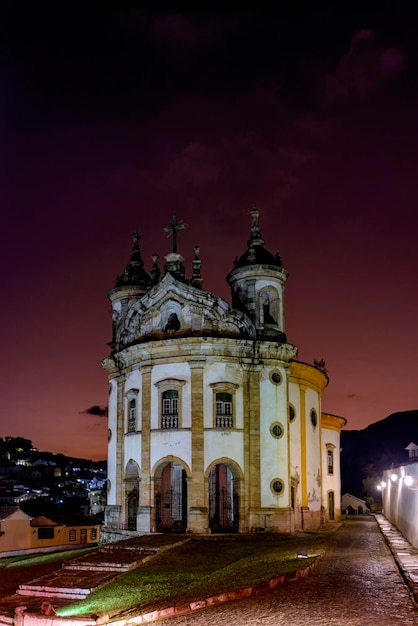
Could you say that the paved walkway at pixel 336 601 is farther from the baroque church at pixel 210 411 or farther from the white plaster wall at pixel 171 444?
the white plaster wall at pixel 171 444

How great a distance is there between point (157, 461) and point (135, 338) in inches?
240

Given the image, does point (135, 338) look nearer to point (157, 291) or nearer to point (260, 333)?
point (157, 291)

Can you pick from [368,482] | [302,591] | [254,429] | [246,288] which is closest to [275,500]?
[254,429]

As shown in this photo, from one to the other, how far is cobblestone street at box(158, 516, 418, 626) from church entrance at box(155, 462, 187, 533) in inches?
586

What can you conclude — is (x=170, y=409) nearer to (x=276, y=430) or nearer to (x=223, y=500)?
(x=276, y=430)

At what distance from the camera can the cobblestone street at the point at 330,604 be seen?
14.5 metres

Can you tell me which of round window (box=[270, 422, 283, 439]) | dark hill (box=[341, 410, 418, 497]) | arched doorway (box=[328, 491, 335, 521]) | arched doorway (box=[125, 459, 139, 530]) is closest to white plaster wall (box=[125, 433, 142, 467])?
arched doorway (box=[125, 459, 139, 530])

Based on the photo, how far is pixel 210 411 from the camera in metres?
33.7

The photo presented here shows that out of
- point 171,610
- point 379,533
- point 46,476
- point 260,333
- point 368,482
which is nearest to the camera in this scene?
point 171,610

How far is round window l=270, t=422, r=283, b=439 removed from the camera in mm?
34344

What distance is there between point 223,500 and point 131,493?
A: 4470 millimetres

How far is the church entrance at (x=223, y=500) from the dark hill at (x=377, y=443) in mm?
101976

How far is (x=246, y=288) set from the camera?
36219 millimetres

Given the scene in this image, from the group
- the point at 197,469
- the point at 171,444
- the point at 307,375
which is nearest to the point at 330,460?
the point at 307,375
